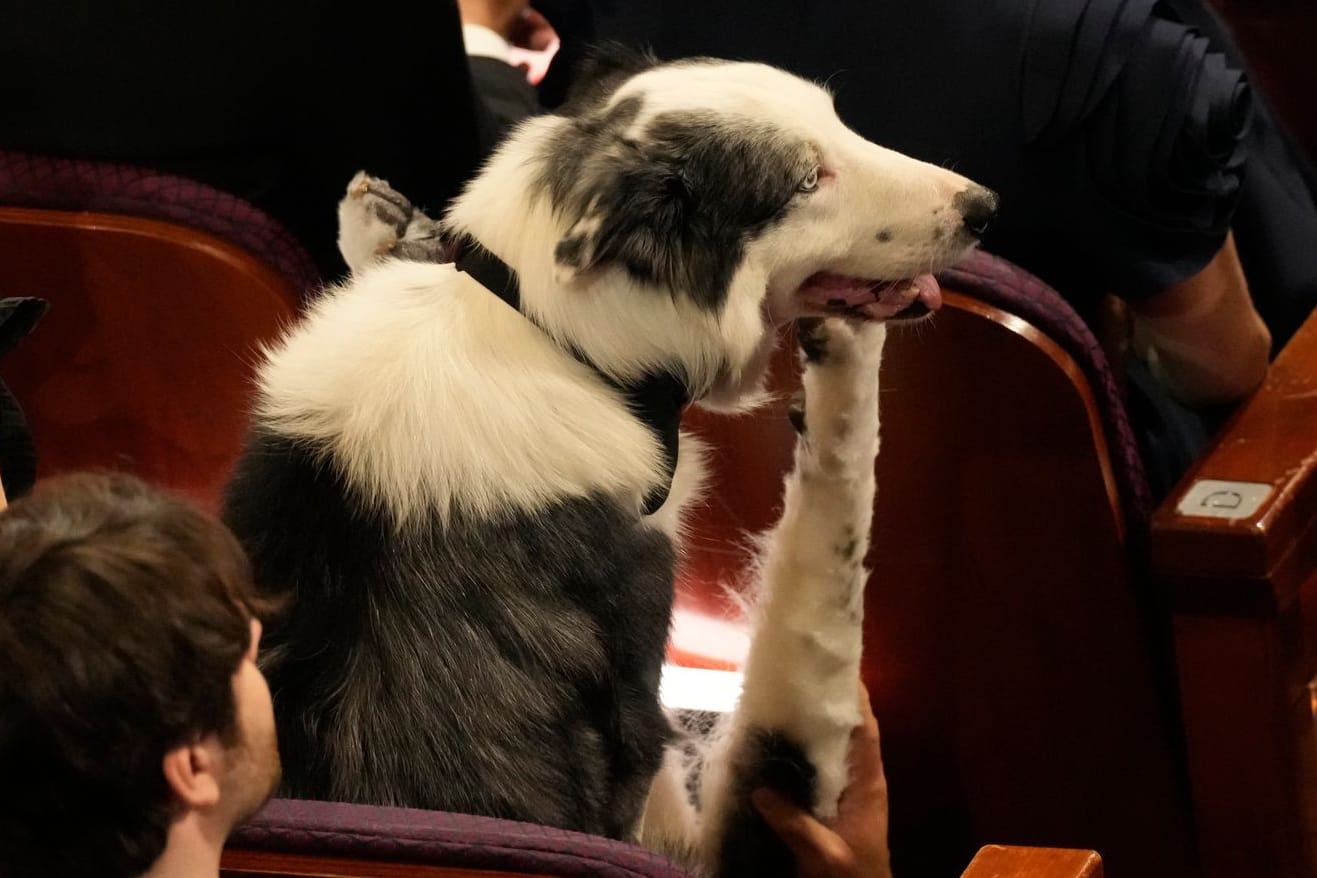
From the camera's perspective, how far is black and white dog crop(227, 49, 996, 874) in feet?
3.10

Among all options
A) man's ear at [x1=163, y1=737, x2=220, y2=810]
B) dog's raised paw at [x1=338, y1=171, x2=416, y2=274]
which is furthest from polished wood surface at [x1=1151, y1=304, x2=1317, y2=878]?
man's ear at [x1=163, y1=737, x2=220, y2=810]

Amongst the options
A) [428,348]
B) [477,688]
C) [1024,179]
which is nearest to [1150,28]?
[1024,179]

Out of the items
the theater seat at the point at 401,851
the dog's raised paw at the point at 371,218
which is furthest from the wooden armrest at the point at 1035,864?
the dog's raised paw at the point at 371,218

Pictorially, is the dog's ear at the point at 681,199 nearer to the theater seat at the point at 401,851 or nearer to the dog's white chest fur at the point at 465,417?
the dog's white chest fur at the point at 465,417

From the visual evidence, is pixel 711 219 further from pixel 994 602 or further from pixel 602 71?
pixel 994 602

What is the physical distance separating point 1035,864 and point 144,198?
3.40 ft

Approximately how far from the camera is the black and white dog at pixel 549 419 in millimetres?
945

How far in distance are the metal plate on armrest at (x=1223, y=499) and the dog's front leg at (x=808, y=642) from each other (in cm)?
26

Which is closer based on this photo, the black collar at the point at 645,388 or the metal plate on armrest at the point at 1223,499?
the black collar at the point at 645,388

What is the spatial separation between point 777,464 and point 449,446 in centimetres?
43

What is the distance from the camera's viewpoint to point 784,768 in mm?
1179

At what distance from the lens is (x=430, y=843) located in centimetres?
68

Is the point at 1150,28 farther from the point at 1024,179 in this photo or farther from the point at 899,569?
the point at 899,569

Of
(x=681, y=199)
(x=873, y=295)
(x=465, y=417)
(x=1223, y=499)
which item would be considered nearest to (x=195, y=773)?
(x=465, y=417)
